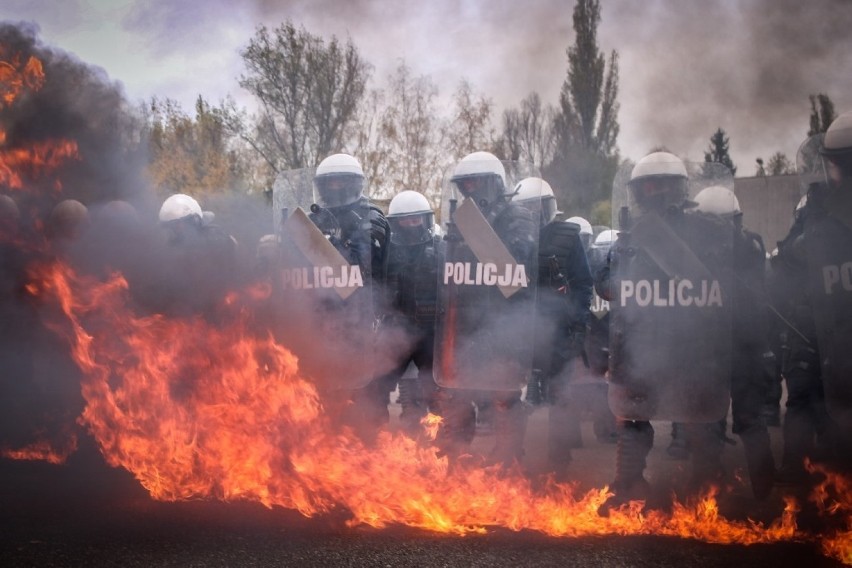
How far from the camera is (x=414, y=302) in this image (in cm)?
584

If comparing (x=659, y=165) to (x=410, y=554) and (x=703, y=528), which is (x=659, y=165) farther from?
(x=410, y=554)

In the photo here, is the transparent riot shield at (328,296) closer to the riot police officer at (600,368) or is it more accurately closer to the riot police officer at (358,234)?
the riot police officer at (358,234)

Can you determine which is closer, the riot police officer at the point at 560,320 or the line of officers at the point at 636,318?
the line of officers at the point at 636,318

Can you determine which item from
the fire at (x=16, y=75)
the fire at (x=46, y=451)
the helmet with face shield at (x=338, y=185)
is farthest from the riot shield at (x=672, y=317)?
the fire at (x=16, y=75)

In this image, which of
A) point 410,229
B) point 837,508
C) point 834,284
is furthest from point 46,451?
point 834,284

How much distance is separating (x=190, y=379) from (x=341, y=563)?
223 centimetres

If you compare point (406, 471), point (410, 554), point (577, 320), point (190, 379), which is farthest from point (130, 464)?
point (577, 320)

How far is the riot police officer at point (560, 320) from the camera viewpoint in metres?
5.29

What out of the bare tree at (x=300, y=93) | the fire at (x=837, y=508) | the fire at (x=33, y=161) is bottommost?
the fire at (x=837, y=508)

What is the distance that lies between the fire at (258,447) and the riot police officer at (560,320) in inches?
42.4

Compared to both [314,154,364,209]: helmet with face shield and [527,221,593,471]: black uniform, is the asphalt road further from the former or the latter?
[314,154,364,209]: helmet with face shield

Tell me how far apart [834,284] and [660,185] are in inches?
47.2

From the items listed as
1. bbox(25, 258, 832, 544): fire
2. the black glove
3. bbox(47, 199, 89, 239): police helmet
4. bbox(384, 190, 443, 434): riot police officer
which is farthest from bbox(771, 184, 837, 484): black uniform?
bbox(47, 199, 89, 239): police helmet

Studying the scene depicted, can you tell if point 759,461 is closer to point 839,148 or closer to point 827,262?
point 827,262
